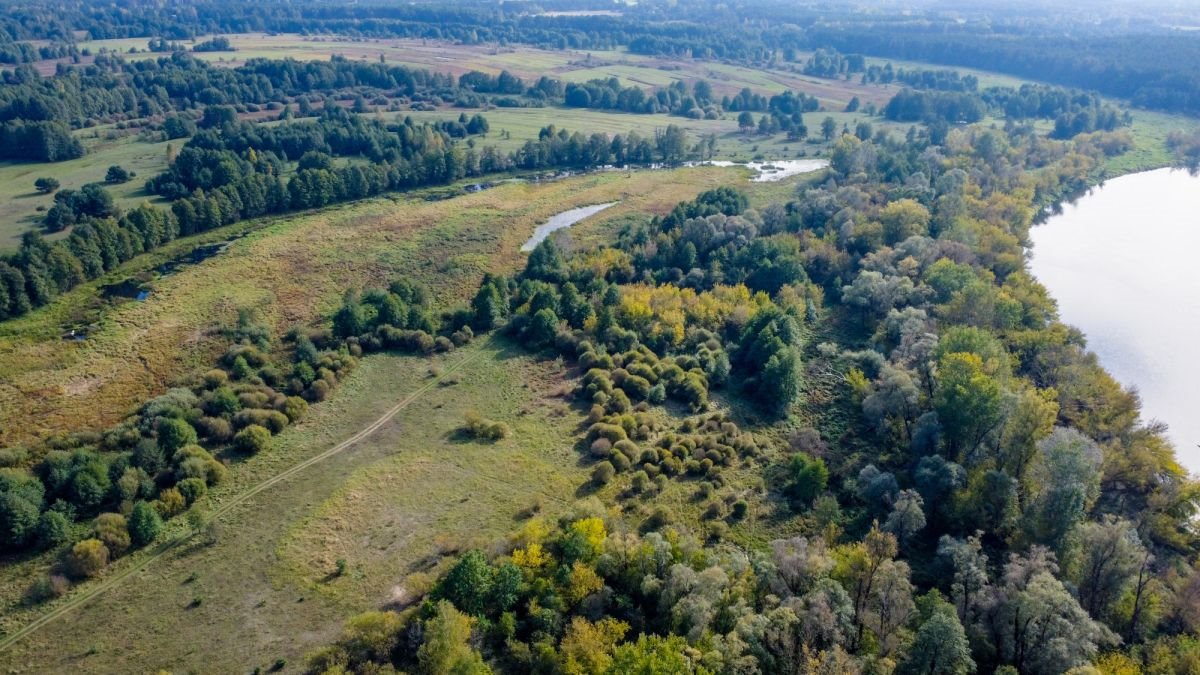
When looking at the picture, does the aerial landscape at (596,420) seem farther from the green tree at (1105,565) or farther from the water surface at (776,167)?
the water surface at (776,167)

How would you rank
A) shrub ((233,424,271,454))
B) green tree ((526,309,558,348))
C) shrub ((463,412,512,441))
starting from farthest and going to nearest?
1. green tree ((526,309,558,348))
2. shrub ((463,412,512,441))
3. shrub ((233,424,271,454))

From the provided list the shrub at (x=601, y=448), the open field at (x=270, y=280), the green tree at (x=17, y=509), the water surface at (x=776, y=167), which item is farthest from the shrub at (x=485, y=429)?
the water surface at (x=776, y=167)

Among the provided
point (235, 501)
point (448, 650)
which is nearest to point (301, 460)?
point (235, 501)

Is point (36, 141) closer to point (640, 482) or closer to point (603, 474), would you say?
point (603, 474)

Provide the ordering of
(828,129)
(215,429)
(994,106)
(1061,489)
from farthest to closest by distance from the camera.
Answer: (994,106)
(828,129)
(215,429)
(1061,489)

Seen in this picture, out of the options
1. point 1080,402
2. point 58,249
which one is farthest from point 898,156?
point 58,249

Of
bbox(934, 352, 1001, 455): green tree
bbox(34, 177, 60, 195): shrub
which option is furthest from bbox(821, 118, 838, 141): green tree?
bbox(34, 177, 60, 195): shrub

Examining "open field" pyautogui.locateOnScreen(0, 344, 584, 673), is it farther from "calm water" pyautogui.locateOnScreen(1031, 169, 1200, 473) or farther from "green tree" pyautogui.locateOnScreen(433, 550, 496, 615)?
"calm water" pyautogui.locateOnScreen(1031, 169, 1200, 473)
